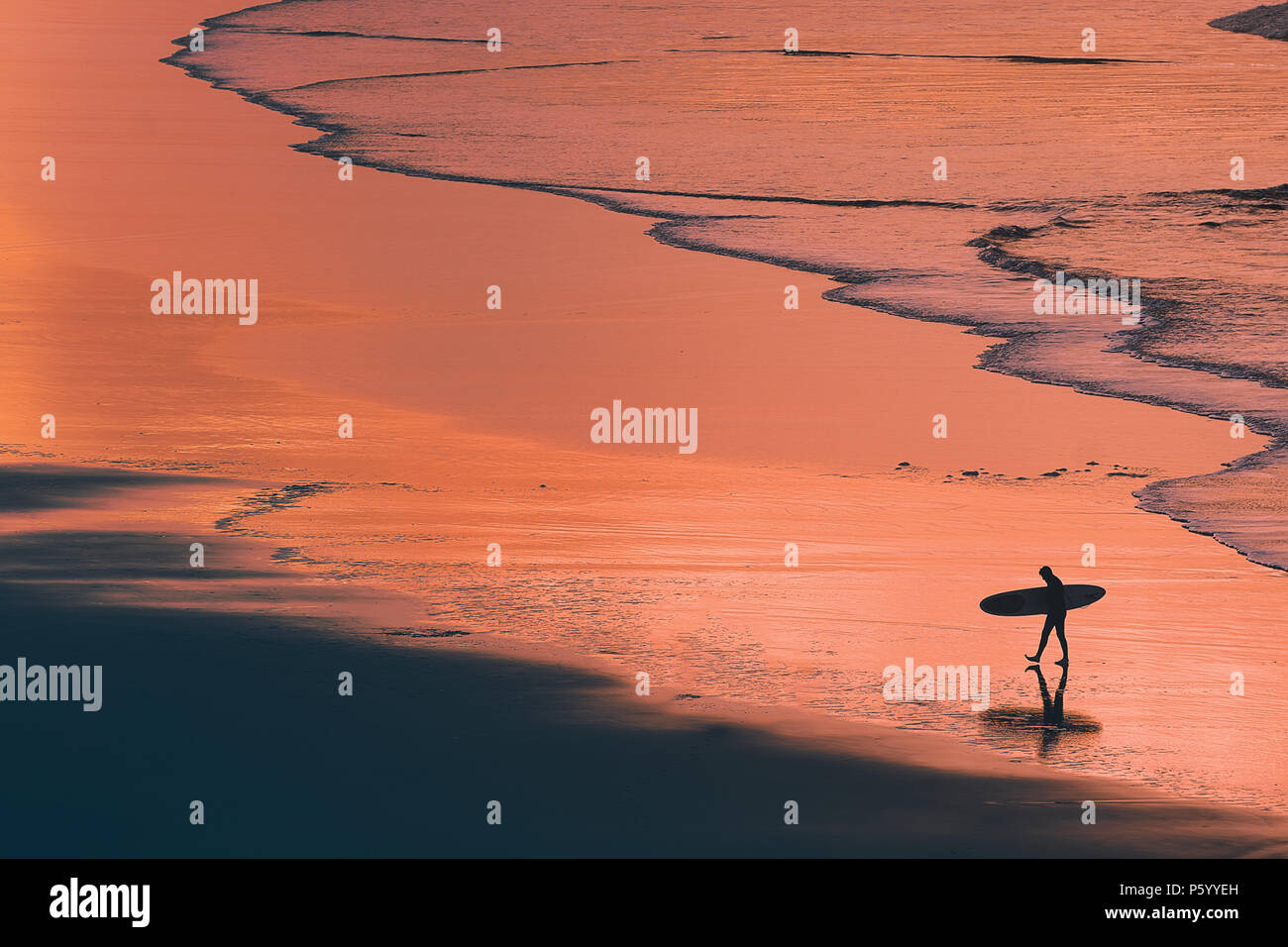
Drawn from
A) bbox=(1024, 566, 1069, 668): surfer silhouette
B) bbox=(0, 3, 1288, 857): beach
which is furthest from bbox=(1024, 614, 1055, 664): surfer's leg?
bbox=(0, 3, 1288, 857): beach

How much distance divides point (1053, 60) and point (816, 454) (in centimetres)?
3064

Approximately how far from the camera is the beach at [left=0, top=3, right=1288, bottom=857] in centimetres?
589

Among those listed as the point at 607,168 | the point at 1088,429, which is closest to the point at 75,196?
the point at 607,168

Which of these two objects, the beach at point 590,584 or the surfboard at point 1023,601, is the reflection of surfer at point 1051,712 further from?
the surfboard at point 1023,601

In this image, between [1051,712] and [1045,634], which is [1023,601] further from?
[1051,712]

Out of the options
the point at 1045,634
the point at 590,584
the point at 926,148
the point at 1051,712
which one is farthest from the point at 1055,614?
the point at 926,148

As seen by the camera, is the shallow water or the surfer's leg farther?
the shallow water

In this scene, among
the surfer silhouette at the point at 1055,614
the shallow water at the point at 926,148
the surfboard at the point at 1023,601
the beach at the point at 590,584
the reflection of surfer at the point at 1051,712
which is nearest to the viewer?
the beach at the point at 590,584

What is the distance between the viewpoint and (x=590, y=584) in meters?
8.10

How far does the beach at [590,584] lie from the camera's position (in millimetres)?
5887

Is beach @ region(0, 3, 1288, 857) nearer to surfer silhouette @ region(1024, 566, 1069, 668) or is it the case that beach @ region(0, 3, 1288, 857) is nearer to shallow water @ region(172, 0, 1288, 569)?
surfer silhouette @ region(1024, 566, 1069, 668)

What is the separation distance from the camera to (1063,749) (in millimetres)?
→ 6324

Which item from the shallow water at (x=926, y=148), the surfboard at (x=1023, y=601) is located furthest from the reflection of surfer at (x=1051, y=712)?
the shallow water at (x=926, y=148)

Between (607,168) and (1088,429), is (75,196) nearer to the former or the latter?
(607,168)
